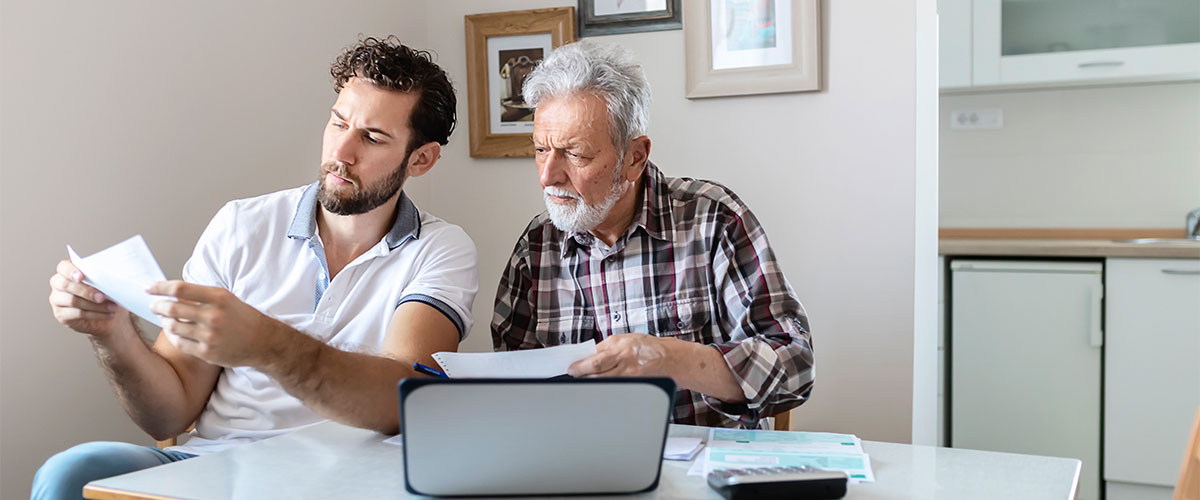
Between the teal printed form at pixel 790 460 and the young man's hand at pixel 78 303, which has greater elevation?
the young man's hand at pixel 78 303

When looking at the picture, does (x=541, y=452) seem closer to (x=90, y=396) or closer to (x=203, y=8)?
(x=90, y=396)

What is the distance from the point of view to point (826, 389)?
2.45m

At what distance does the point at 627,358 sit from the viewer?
1.40 meters

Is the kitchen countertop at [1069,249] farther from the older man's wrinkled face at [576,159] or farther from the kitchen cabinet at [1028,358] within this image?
the older man's wrinkled face at [576,159]

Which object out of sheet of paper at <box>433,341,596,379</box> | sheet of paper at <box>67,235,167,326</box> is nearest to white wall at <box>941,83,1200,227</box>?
sheet of paper at <box>433,341,596,379</box>

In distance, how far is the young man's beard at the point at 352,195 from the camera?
5.73ft

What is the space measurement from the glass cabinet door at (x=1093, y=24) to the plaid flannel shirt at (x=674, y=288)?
80.3 inches

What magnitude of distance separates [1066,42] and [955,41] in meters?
0.36

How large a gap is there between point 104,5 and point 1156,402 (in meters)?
3.09

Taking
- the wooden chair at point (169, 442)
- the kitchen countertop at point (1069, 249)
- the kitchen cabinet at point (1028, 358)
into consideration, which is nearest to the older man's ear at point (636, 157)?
the wooden chair at point (169, 442)

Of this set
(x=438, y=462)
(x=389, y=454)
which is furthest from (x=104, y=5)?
(x=438, y=462)

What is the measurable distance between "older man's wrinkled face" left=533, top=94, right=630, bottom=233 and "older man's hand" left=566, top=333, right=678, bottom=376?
352 mm

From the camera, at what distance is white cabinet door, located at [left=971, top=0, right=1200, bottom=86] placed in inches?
125

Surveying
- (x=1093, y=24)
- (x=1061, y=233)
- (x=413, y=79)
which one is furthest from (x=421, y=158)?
(x=1061, y=233)
